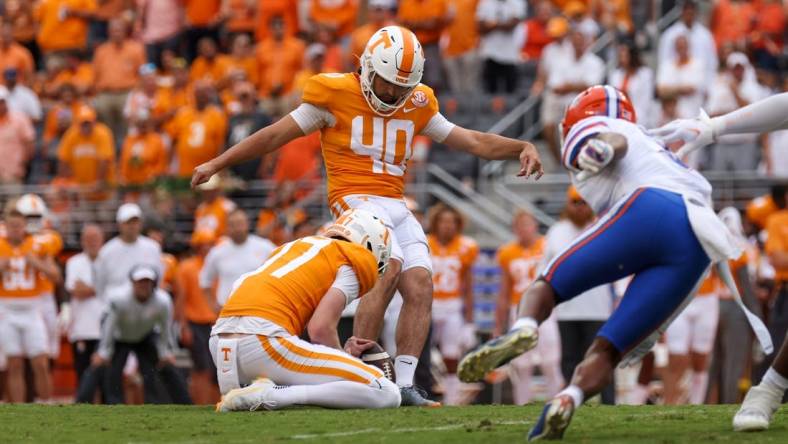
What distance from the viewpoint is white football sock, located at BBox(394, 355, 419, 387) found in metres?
8.51

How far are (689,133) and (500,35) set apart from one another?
10126 millimetres

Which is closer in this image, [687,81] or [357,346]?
[357,346]

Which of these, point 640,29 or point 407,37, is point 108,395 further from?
point 640,29

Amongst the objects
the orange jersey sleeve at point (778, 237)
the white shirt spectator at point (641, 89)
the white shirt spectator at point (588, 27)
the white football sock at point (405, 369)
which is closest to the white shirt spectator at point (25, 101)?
the white shirt spectator at point (588, 27)

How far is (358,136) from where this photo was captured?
28.3 feet

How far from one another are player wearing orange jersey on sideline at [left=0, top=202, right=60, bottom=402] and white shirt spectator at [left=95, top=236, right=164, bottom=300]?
405 millimetres

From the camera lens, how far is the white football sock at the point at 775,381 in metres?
6.79

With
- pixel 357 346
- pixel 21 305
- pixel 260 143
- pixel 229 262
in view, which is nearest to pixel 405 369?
pixel 357 346

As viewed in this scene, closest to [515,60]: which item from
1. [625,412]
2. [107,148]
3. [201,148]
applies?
[201,148]

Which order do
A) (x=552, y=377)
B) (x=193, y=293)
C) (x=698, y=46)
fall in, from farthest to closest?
(x=698, y=46), (x=193, y=293), (x=552, y=377)

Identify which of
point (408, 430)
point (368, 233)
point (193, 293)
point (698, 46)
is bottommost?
point (408, 430)

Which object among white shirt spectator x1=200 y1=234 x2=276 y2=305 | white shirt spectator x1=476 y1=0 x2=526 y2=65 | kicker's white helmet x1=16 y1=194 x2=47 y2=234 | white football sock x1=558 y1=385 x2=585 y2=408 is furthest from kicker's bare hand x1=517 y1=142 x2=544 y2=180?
white shirt spectator x1=476 y1=0 x2=526 y2=65

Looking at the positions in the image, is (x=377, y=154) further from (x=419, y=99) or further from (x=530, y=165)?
(x=530, y=165)

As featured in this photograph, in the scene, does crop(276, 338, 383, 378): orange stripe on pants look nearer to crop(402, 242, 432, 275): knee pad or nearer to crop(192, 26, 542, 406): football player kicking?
crop(192, 26, 542, 406): football player kicking
